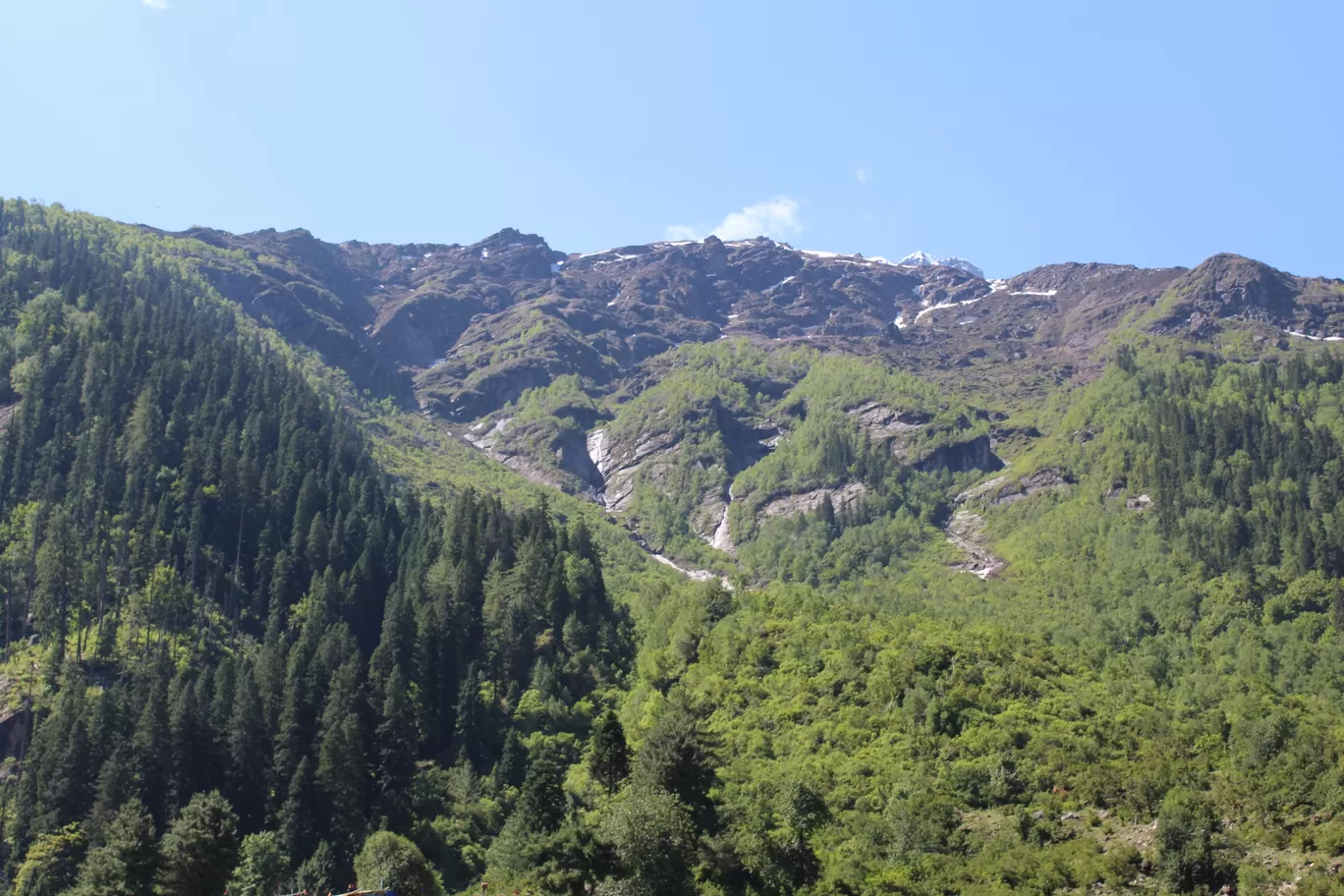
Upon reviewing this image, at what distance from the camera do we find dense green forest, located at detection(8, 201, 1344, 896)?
74.8 m

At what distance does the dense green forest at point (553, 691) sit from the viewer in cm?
7475

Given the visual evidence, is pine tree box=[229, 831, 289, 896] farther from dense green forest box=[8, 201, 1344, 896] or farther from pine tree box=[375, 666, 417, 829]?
pine tree box=[375, 666, 417, 829]

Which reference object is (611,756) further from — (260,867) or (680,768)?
(260,867)

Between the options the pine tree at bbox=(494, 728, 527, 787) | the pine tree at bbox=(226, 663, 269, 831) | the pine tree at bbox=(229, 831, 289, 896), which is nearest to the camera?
the pine tree at bbox=(229, 831, 289, 896)

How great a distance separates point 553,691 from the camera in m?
125

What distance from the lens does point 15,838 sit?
100000 millimetres

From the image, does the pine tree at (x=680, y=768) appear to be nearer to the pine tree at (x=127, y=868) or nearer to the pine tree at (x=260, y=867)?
the pine tree at (x=260, y=867)

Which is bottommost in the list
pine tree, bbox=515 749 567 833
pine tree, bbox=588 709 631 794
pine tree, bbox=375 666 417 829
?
pine tree, bbox=375 666 417 829

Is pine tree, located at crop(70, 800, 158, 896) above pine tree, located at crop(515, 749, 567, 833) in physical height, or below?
below

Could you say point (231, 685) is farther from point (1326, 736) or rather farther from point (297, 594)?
point (1326, 736)

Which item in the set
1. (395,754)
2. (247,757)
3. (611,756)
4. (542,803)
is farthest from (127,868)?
(395,754)

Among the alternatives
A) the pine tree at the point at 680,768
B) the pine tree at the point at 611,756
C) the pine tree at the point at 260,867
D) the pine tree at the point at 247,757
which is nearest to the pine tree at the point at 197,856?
the pine tree at the point at 260,867

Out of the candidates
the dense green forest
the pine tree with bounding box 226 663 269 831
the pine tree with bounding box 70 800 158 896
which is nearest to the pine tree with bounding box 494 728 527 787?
the dense green forest

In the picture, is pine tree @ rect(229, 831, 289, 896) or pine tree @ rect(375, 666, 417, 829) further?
pine tree @ rect(375, 666, 417, 829)
